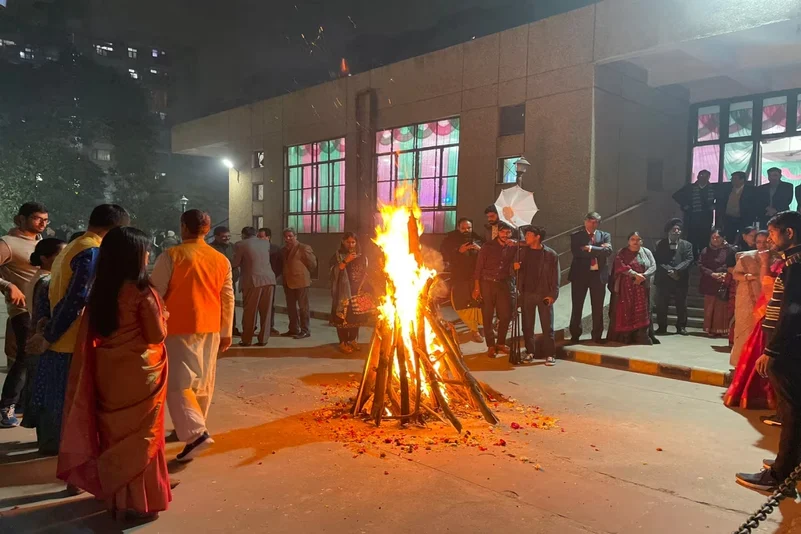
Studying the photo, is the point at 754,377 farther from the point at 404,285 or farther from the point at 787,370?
the point at 404,285

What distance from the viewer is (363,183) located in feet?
57.6

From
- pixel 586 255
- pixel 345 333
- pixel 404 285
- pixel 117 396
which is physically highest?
pixel 586 255

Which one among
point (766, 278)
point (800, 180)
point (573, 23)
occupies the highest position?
point (573, 23)

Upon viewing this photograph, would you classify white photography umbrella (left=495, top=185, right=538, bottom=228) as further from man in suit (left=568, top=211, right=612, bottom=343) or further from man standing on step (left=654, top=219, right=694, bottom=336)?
man standing on step (left=654, top=219, right=694, bottom=336)

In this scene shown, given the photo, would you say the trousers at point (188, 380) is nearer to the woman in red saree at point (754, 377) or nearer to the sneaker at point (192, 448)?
the sneaker at point (192, 448)

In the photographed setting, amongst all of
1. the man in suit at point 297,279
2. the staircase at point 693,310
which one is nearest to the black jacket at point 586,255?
the staircase at point 693,310

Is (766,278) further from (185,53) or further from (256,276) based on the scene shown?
(185,53)

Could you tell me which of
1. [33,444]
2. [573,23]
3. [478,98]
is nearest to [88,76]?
[478,98]

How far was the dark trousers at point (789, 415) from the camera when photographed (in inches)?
157

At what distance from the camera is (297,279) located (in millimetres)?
10469

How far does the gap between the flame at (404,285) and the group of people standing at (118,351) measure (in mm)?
1709

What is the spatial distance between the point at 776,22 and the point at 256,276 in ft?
32.8

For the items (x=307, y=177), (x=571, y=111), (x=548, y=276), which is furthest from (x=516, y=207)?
(x=307, y=177)

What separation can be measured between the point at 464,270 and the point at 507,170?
169 inches
